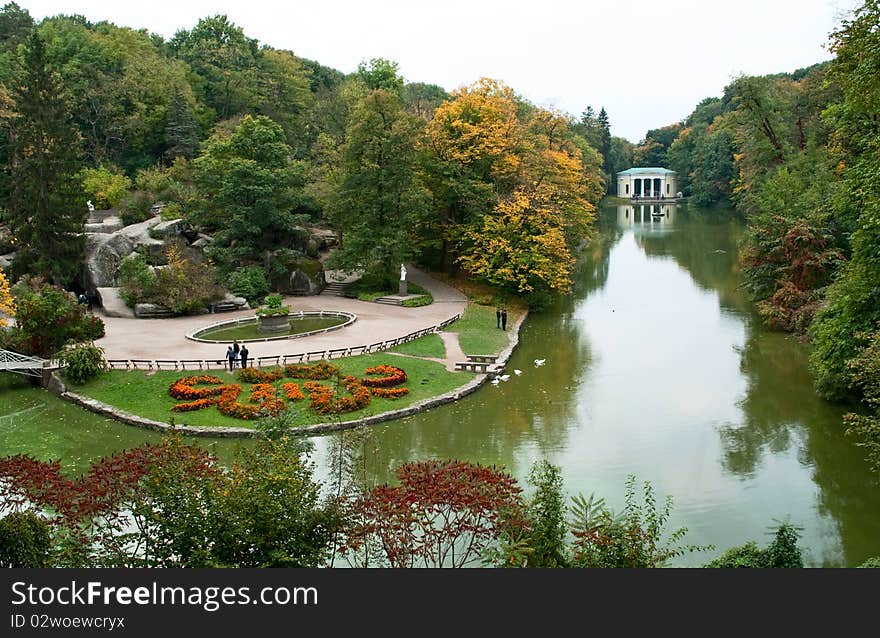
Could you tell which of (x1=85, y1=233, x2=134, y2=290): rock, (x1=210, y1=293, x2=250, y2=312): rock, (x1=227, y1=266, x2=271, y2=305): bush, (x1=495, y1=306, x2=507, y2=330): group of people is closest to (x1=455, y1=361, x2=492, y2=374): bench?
(x1=495, y1=306, x2=507, y2=330): group of people

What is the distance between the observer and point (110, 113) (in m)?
49.9

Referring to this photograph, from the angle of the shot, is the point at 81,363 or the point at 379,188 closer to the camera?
the point at 81,363

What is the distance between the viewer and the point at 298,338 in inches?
1128

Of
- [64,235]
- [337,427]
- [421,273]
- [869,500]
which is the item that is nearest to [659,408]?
[869,500]

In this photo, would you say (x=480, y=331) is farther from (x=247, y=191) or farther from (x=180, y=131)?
(x=180, y=131)

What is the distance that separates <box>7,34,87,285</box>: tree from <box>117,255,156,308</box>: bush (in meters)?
3.07

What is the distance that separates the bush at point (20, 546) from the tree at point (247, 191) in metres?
26.7

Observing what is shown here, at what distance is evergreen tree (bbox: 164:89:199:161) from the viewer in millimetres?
49656

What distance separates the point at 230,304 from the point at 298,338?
6.45 m

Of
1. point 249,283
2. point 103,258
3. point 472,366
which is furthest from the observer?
point 249,283

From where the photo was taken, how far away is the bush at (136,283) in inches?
1281

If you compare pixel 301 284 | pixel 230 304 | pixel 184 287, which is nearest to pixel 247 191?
pixel 301 284

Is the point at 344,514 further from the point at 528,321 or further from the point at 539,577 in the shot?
the point at 528,321

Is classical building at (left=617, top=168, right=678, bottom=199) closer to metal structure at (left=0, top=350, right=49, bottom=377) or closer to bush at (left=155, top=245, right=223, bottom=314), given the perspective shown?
bush at (left=155, top=245, right=223, bottom=314)
